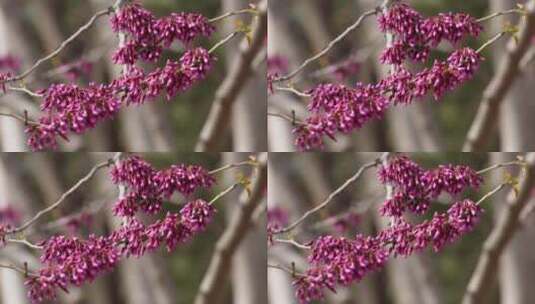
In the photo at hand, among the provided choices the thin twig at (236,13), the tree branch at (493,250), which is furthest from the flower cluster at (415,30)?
the tree branch at (493,250)

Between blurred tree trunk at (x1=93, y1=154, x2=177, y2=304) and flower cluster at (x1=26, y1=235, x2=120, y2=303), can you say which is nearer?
flower cluster at (x1=26, y1=235, x2=120, y2=303)

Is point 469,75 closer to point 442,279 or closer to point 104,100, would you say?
point 442,279

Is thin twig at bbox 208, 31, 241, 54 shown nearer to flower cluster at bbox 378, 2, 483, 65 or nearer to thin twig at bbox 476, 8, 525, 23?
flower cluster at bbox 378, 2, 483, 65

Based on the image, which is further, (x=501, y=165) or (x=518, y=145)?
(x=518, y=145)

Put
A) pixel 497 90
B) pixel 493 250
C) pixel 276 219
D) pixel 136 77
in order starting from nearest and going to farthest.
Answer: pixel 136 77 < pixel 276 219 < pixel 497 90 < pixel 493 250

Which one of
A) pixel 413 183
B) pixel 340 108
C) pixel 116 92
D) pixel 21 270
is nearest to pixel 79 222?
pixel 21 270

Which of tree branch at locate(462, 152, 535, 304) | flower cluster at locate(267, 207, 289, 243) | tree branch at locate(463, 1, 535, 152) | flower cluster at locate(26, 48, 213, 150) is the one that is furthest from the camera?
tree branch at locate(462, 152, 535, 304)

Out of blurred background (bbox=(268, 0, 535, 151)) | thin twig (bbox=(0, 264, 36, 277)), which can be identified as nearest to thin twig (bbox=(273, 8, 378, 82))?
blurred background (bbox=(268, 0, 535, 151))

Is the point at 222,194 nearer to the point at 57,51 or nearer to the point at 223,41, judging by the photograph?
the point at 223,41
